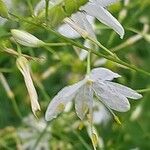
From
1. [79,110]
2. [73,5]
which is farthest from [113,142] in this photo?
[73,5]

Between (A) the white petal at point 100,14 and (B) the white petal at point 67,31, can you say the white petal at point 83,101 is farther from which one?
(B) the white petal at point 67,31

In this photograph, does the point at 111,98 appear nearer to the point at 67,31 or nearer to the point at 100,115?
the point at 67,31

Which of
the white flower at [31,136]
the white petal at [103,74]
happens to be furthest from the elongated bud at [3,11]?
the white flower at [31,136]

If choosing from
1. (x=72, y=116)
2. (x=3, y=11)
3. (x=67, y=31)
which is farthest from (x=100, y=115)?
(x=3, y=11)

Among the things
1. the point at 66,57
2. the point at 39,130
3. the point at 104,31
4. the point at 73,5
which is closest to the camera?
the point at 73,5

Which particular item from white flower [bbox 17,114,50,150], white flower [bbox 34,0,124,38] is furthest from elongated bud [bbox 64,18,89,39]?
white flower [bbox 17,114,50,150]

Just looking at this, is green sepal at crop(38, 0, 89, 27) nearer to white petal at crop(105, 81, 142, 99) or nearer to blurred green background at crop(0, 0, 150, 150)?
white petal at crop(105, 81, 142, 99)

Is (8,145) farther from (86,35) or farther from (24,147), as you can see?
(86,35)
